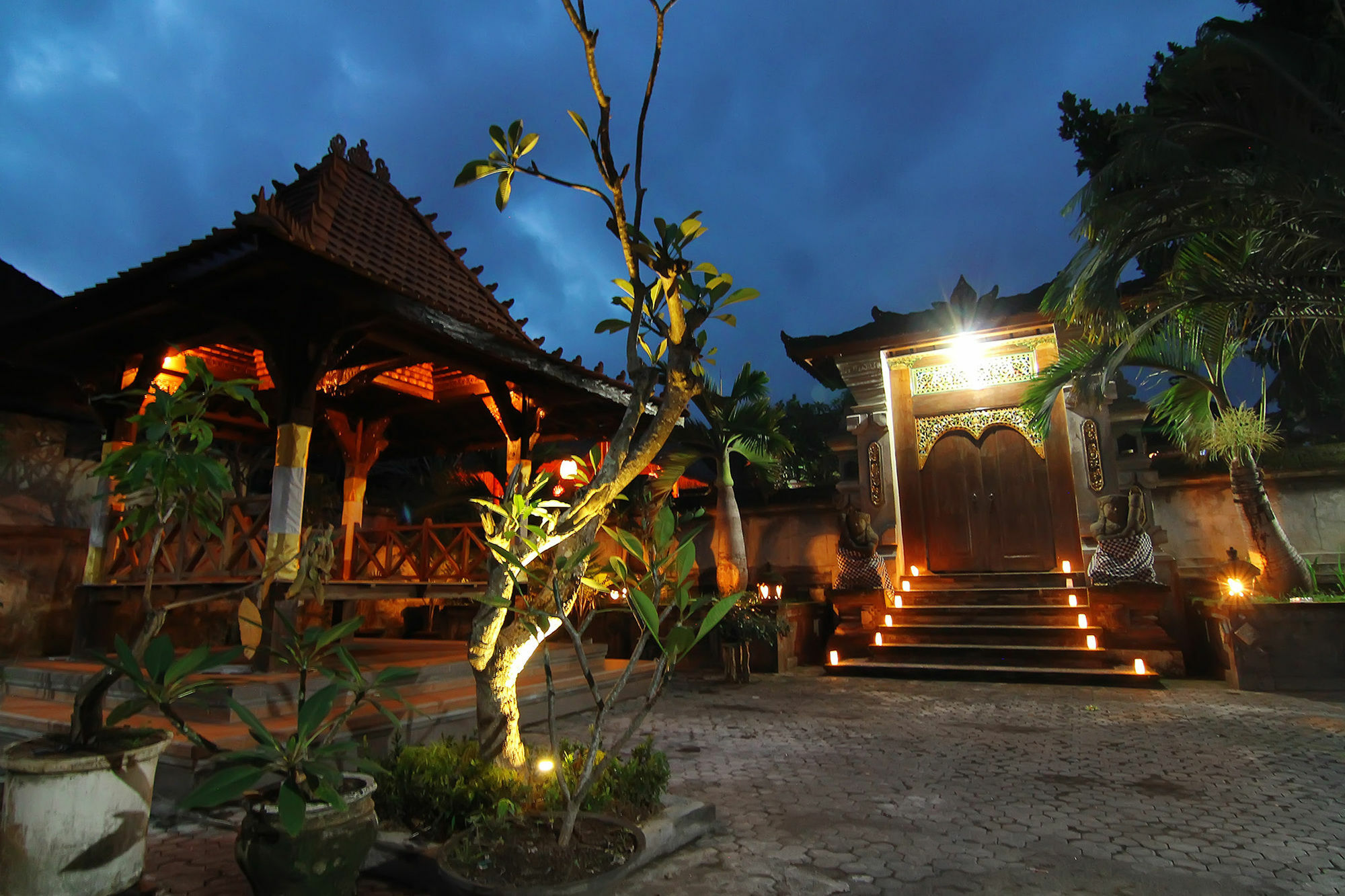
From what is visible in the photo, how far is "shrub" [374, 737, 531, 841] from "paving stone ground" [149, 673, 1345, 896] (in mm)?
376

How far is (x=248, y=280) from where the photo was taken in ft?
20.3

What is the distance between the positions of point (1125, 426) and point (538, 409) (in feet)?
28.5

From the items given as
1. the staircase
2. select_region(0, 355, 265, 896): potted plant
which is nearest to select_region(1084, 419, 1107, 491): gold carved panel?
the staircase

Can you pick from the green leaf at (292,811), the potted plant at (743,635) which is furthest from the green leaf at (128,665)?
the potted plant at (743,635)

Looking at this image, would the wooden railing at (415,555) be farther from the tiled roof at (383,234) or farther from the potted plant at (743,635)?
the potted plant at (743,635)

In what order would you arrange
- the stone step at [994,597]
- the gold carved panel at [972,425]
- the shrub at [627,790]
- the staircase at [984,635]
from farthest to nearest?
the gold carved panel at [972,425], the stone step at [994,597], the staircase at [984,635], the shrub at [627,790]

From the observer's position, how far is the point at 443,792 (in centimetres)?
347

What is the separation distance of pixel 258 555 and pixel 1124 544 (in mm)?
10332

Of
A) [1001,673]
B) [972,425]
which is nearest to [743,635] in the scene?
[1001,673]

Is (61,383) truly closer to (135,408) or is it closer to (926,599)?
(135,408)

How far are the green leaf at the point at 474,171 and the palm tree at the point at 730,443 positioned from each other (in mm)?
7480

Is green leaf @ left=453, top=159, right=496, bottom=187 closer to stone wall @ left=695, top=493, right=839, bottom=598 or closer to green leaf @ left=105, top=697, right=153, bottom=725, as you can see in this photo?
green leaf @ left=105, top=697, right=153, bottom=725

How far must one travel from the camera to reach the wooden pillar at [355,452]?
10.5 metres

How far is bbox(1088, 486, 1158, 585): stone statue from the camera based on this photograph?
955 centimetres
